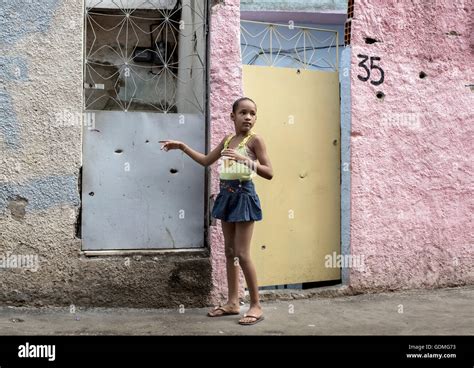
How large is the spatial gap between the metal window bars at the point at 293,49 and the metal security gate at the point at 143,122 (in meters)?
0.76

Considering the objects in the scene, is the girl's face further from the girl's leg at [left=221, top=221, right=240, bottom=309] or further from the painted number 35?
the painted number 35

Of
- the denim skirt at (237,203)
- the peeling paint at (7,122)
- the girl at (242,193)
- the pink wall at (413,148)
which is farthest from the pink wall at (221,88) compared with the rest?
the peeling paint at (7,122)

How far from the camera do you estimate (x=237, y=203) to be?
496 cm

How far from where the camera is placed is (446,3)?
6.53m

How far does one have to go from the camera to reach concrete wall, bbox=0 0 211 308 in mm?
5121

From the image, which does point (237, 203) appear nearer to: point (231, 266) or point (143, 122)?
point (231, 266)

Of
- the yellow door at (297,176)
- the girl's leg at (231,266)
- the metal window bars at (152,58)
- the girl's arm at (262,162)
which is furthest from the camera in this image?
the yellow door at (297,176)

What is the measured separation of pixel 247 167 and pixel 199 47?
1323 millimetres

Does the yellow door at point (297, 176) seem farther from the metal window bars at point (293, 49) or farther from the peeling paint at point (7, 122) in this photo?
the peeling paint at point (7, 122)

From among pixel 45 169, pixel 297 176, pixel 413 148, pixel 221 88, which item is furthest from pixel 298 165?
pixel 45 169

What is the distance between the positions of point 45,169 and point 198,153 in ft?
3.81

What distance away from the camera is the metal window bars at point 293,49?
245 inches

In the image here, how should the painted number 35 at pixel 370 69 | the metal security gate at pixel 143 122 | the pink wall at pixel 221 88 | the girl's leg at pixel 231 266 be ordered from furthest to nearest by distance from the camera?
1. the painted number 35 at pixel 370 69
2. the pink wall at pixel 221 88
3. the metal security gate at pixel 143 122
4. the girl's leg at pixel 231 266

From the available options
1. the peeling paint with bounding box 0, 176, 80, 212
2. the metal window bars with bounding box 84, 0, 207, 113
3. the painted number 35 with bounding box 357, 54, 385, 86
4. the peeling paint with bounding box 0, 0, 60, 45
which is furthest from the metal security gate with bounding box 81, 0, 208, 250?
the painted number 35 with bounding box 357, 54, 385, 86
